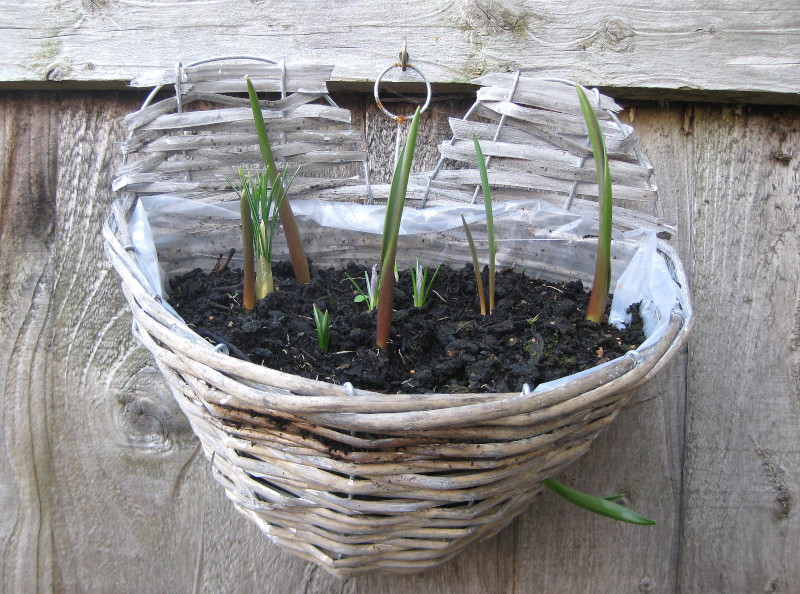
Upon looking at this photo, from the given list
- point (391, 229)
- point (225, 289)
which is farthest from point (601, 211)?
point (225, 289)

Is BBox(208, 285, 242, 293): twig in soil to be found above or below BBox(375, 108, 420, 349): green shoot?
below

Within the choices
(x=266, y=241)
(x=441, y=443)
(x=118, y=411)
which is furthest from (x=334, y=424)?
(x=118, y=411)

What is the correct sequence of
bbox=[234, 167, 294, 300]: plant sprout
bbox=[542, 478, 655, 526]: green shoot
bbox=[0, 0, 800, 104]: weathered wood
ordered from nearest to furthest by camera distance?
bbox=[542, 478, 655, 526]: green shoot
bbox=[234, 167, 294, 300]: plant sprout
bbox=[0, 0, 800, 104]: weathered wood

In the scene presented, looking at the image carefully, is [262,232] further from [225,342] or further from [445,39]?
[445,39]

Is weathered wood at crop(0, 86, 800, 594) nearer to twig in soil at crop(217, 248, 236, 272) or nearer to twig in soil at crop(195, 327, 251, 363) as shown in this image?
twig in soil at crop(217, 248, 236, 272)

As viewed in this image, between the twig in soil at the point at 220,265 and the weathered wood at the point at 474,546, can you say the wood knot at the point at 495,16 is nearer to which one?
the weathered wood at the point at 474,546

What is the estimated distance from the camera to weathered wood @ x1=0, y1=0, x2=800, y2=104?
2.58 ft

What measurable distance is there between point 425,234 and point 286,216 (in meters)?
0.17

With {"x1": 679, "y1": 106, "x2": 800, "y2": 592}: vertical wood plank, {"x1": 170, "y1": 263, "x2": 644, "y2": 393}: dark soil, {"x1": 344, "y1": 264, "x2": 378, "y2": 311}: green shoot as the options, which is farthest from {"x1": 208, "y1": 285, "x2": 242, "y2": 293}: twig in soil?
{"x1": 679, "y1": 106, "x2": 800, "y2": 592}: vertical wood plank

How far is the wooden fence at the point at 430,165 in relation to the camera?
81cm

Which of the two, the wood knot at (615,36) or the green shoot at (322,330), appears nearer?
the green shoot at (322,330)

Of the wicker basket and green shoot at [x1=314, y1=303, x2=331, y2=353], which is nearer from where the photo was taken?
the wicker basket

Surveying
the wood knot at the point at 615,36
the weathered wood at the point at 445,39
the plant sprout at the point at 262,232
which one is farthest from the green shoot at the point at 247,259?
the wood knot at the point at 615,36

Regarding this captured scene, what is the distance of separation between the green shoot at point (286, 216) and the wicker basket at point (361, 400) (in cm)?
7
